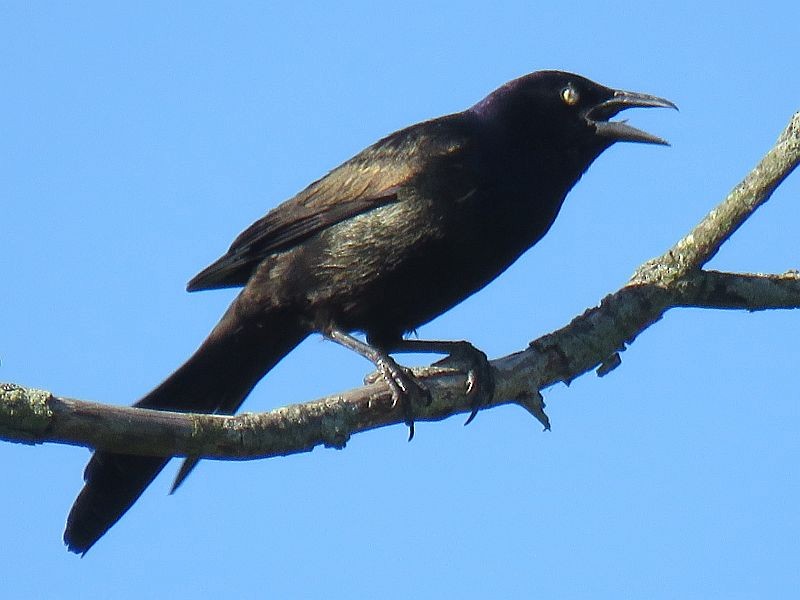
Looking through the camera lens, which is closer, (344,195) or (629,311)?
(629,311)

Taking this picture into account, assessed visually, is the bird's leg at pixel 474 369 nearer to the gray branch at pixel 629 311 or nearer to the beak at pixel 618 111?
the gray branch at pixel 629 311

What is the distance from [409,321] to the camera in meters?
6.02

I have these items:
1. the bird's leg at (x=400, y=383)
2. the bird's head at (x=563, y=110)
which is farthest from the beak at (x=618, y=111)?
the bird's leg at (x=400, y=383)

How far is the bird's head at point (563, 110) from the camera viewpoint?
621 centimetres

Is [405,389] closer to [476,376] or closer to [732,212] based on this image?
[476,376]

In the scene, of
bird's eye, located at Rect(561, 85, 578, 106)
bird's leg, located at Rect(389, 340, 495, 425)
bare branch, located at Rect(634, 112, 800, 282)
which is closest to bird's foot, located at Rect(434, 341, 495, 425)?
bird's leg, located at Rect(389, 340, 495, 425)

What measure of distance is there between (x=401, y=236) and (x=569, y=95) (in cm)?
125

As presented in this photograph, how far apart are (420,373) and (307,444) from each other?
1.27 metres

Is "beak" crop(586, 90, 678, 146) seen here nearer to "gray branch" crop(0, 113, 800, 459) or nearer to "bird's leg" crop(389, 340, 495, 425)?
"gray branch" crop(0, 113, 800, 459)

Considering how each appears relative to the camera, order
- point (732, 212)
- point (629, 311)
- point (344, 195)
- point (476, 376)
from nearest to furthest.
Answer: point (476, 376)
point (732, 212)
point (629, 311)
point (344, 195)

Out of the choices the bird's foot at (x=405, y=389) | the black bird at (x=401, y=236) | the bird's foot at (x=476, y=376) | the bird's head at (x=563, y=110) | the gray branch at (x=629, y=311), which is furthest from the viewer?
the bird's head at (x=563, y=110)

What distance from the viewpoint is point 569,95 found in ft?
20.7

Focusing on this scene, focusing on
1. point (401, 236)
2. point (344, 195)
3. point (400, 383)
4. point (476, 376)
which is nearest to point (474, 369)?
point (476, 376)

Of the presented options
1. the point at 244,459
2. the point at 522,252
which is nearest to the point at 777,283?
the point at 522,252
